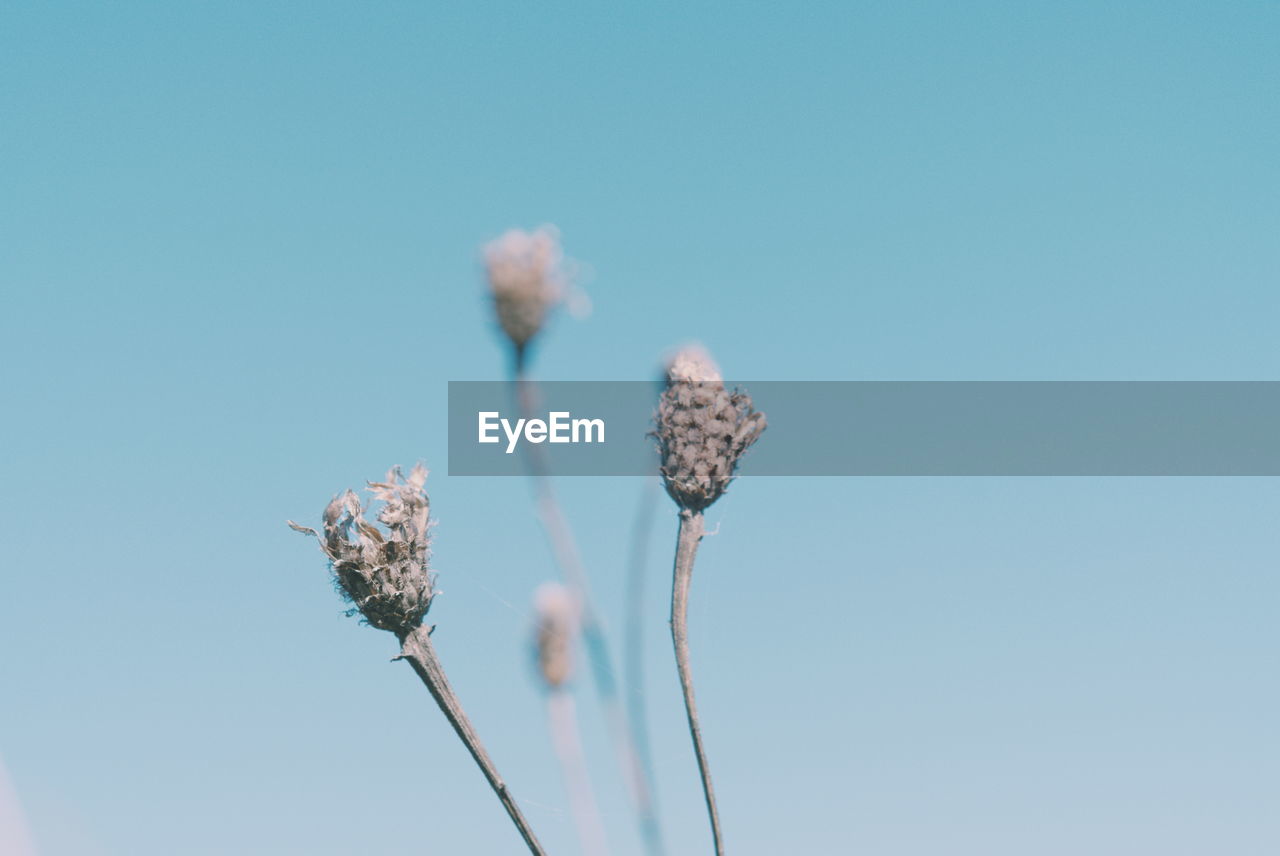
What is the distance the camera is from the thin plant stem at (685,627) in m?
5.12

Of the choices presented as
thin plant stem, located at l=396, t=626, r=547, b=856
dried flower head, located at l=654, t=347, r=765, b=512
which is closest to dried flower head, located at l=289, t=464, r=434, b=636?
thin plant stem, located at l=396, t=626, r=547, b=856

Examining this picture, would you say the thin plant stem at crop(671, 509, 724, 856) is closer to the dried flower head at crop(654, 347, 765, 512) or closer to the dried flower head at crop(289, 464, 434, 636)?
the dried flower head at crop(654, 347, 765, 512)

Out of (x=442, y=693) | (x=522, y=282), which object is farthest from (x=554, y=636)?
(x=522, y=282)

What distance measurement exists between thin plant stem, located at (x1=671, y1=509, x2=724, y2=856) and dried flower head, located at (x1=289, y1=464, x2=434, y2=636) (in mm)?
1185

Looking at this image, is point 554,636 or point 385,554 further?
point 554,636

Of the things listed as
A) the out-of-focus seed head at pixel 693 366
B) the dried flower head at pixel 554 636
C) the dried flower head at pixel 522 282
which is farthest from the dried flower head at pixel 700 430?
the dried flower head at pixel 522 282

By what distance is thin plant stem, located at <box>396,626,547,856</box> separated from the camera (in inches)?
227

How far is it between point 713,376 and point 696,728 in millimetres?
1653

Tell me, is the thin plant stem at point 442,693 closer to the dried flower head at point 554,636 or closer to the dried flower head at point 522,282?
the dried flower head at point 554,636

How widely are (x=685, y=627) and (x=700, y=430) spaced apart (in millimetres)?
924

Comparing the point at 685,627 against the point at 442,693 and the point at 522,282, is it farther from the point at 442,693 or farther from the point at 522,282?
the point at 522,282

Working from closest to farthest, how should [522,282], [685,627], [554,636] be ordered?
[522,282]
[685,627]
[554,636]

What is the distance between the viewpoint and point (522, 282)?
11.1ft

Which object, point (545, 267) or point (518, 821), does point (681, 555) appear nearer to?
point (518, 821)
